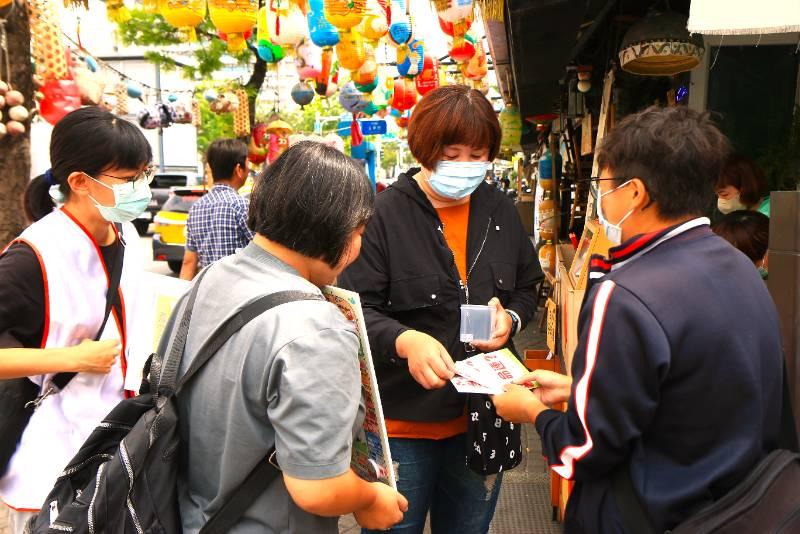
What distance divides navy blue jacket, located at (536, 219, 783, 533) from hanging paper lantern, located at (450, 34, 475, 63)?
7276mm

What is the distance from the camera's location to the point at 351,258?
1562mm

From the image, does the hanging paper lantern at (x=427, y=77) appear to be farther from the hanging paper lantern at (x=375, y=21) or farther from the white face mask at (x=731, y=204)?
the white face mask at (x=731, y=204)

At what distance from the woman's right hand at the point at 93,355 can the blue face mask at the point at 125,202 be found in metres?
0.43

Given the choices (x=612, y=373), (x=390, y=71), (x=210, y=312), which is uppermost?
(x=390, y=71)

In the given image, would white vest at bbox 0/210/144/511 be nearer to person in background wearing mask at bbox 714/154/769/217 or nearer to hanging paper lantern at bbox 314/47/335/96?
person in background wearing mask at bbox 714/154/769/217

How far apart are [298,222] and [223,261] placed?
24 cm

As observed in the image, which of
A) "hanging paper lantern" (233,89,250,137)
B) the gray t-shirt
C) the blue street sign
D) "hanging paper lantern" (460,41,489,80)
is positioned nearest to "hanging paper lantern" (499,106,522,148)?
"hanging paper lantern" (460,41,489,80)

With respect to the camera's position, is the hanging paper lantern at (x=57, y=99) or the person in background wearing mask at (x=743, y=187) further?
the hanging paper lantern at (x=57, y=99)

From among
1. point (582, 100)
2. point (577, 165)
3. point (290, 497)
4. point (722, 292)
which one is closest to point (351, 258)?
point (290, 497)

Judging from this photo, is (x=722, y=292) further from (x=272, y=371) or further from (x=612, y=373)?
(x=272, y=371)

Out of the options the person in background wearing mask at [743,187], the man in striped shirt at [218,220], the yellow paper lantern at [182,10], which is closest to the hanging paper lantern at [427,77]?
the yellow paper lantern at [182,10]

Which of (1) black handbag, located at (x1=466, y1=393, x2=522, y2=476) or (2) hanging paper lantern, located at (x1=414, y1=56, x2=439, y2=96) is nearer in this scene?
(1) black handbag, located at (x1=466, y1=393, x2=522, y2=476)

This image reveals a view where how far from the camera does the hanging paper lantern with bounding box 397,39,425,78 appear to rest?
10.3m

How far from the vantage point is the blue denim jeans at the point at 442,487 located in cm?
220
